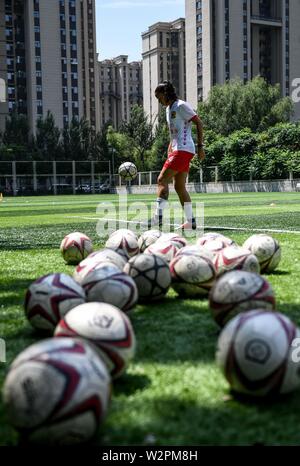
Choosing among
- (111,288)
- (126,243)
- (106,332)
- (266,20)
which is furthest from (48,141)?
(106,332)

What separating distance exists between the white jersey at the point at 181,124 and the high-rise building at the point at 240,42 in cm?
11313

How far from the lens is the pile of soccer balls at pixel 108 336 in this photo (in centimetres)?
227

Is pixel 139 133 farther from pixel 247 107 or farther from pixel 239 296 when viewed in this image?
pixel 239 296

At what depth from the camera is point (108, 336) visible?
9.93ft

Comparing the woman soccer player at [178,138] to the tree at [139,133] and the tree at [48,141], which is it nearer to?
the tree at [139,133]

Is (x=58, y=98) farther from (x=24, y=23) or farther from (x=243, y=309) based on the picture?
(x=243, y=309)

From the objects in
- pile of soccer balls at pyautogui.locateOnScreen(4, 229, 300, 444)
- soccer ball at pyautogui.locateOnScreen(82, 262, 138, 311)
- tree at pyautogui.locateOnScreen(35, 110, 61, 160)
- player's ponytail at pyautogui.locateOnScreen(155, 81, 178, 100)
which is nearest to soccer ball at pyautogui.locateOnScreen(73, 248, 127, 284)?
pile of soccer balls at pyautogui.locateOnScreen(4, 229, 300, 444)

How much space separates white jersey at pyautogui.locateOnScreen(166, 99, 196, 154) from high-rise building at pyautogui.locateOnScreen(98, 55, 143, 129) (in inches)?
→ 7044

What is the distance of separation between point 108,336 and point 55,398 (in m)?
0.81

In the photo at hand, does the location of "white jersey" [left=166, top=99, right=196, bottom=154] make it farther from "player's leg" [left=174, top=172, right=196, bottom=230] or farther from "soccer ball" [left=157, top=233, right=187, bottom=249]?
"soccer ball" [left=157, top=233, right=187, bottom=249]

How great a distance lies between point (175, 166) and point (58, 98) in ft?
361

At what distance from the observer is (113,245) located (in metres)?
6.75

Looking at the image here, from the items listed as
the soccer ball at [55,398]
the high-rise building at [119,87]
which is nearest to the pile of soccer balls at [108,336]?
the soccer ball at [55,398]
